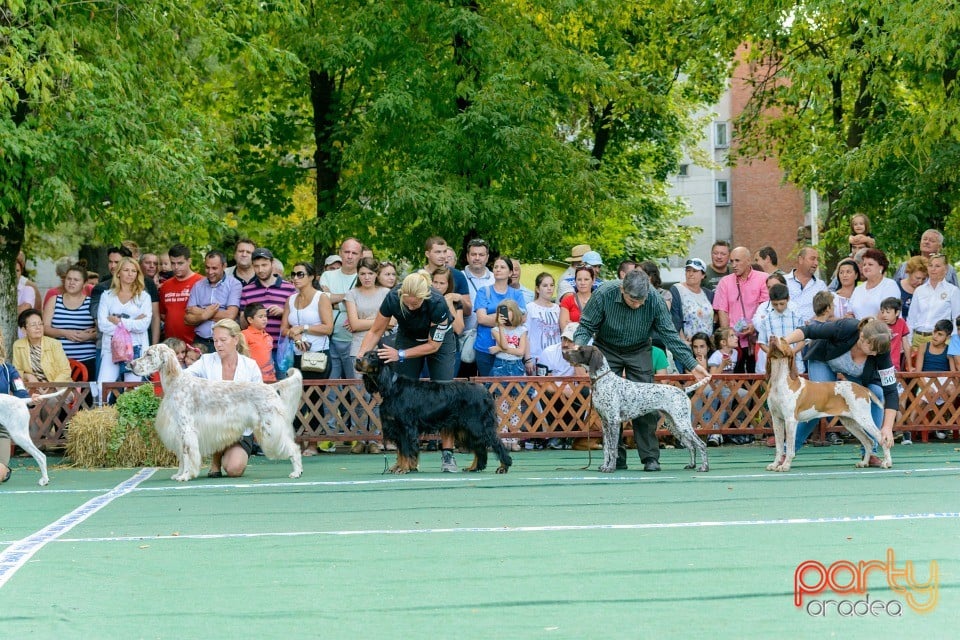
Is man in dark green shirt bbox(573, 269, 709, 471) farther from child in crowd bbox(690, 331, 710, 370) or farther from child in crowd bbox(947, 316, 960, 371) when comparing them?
child in crowd bbox(947, 316, 960, 371)

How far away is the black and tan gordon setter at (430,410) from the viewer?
38.5ft

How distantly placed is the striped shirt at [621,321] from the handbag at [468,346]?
292cm

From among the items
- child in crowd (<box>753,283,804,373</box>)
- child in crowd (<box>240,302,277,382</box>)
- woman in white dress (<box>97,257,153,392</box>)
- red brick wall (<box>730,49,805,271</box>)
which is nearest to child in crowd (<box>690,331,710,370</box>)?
child in crowd (<box>753,283,804,373</box>)

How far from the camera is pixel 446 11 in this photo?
20.9 metres

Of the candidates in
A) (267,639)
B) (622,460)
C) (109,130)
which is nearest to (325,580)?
(267,639)

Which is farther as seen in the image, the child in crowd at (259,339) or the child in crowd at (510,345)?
the child in crowd at (510,345)

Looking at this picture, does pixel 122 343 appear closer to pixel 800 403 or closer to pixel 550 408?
pixel 550 408

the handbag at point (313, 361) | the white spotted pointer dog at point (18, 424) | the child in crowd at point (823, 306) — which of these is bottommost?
the white spotted pointer dog at point (18, 424)

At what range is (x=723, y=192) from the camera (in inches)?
2156

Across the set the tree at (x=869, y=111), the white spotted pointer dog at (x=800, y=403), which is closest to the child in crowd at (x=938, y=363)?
the tree at (x=869, y=111)

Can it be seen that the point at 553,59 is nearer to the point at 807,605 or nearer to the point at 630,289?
the point at 630,289

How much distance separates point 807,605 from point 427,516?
370cm

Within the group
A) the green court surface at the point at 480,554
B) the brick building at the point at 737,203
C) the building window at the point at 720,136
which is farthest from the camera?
the building window at the point at 720,136

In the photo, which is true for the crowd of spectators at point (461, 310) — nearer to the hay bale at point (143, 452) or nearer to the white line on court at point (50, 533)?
the hay bale at point (143, 452)
